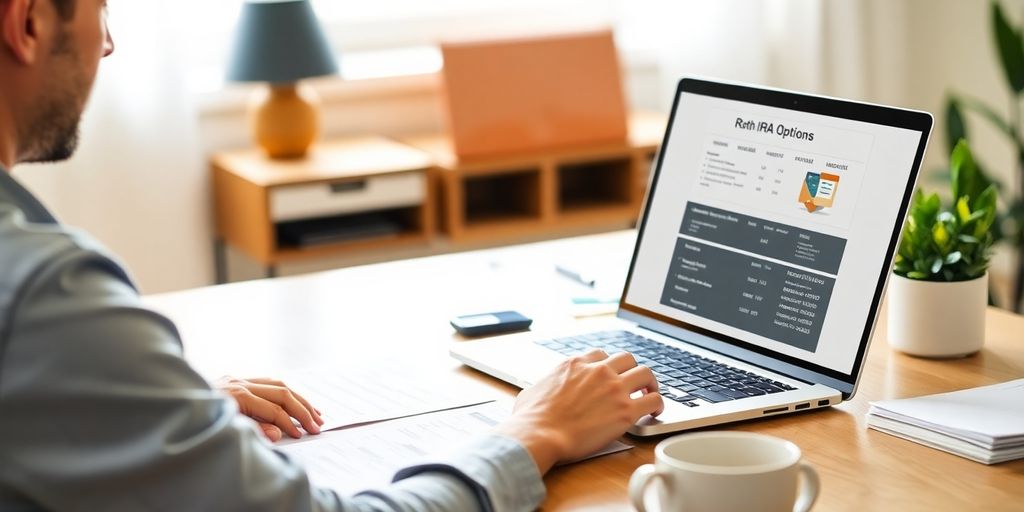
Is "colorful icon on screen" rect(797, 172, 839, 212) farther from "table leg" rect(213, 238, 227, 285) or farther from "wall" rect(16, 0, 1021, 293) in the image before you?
"table leg" rect(213, 238, 227, 285)

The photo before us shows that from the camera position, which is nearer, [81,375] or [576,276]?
[81,375]

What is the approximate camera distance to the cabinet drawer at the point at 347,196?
3109mm

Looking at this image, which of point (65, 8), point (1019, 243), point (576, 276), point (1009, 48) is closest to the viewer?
point (65, 8)

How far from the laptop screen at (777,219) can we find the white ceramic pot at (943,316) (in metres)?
0.15

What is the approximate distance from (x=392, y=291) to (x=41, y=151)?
2.67 ft

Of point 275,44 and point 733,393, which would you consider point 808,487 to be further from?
point 275,44

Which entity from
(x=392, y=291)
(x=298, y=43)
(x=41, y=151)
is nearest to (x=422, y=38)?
(x=298, y=43)

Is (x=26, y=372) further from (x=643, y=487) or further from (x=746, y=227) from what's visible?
(x=746, y=227)

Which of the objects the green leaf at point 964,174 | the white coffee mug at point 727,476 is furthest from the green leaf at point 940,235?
the white coffee mug at point 727,476

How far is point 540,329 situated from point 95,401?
2.59 feet

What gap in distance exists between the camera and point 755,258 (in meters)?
1.40

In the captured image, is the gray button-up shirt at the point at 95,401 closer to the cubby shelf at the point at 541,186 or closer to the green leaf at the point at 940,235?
the green leaf at the point at 940,235

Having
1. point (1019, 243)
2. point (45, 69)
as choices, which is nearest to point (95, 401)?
point (45, 69)

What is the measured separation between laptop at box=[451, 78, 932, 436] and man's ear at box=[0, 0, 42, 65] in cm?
60
